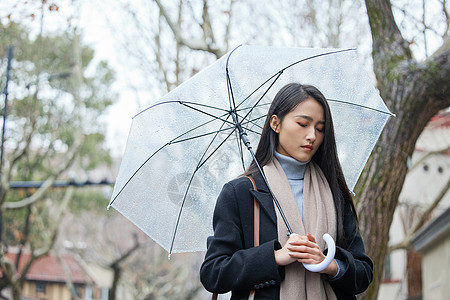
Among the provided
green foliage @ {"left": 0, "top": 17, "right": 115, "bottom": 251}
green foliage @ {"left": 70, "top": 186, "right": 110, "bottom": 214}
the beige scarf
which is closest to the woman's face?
the beige scarf

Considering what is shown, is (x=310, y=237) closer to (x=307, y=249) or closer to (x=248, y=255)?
(x=307, y=249)

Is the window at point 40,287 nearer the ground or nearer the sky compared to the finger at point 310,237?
nearer the ground

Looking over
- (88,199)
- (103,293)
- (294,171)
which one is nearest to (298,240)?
(294,171)

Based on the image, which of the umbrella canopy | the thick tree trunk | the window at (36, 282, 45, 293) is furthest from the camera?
the window at (36, 282, 45, 293)

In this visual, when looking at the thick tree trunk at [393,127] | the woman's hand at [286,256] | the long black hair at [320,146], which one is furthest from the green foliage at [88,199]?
the woman's hand at [286,256]

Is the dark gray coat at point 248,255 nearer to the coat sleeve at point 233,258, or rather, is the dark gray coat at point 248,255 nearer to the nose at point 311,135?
the coat sleeve at point 233,258

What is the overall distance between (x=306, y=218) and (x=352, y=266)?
0.88 ft

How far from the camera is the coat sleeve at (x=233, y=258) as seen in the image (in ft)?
7.50

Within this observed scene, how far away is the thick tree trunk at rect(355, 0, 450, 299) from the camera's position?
4816 millimetres

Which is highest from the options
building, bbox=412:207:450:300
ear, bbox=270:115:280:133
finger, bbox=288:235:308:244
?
ear, bbox=270:115:280:133

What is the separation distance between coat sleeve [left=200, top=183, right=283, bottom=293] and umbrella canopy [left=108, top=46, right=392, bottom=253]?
2.12ft

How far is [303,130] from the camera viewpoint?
2541mm

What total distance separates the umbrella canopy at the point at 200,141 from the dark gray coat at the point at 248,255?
0.62 m

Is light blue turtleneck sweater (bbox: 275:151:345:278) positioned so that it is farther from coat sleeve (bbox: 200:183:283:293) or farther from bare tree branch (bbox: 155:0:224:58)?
bare tree branch (bbox: 155:0:224:58)
